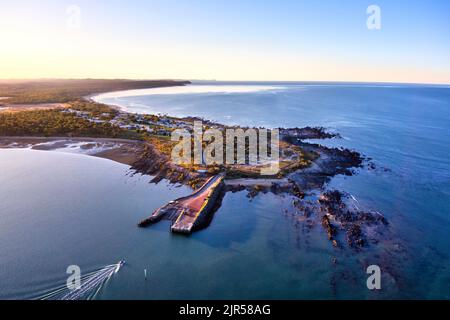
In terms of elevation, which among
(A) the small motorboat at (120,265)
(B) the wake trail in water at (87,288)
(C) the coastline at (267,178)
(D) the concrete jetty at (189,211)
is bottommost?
(B) the wake trail in water at (87,288)

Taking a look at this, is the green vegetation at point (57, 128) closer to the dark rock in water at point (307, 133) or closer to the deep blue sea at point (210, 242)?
the deep blue sea at point (210, 242)

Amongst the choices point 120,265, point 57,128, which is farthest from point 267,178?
point 57,128

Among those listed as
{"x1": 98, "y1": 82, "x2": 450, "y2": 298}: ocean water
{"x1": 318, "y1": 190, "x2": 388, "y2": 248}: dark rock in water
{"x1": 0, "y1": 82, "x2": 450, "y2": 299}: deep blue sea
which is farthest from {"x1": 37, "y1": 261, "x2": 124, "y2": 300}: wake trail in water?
{"x1": 98, "y1": 82, "x2": 450, "y2": 298}: ocean water

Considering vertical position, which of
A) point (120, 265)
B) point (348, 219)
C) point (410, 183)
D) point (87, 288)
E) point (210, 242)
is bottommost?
point (87, 288)

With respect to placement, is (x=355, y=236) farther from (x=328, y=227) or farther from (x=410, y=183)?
(x=410, y=183)

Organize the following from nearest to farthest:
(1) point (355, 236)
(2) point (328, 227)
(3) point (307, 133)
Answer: (1) point (355, 236)
(2) point (328, 227)
(3) point (307, 133)

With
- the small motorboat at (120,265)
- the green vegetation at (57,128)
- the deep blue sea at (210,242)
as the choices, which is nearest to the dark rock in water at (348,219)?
the deep blue sea at (210,242)
